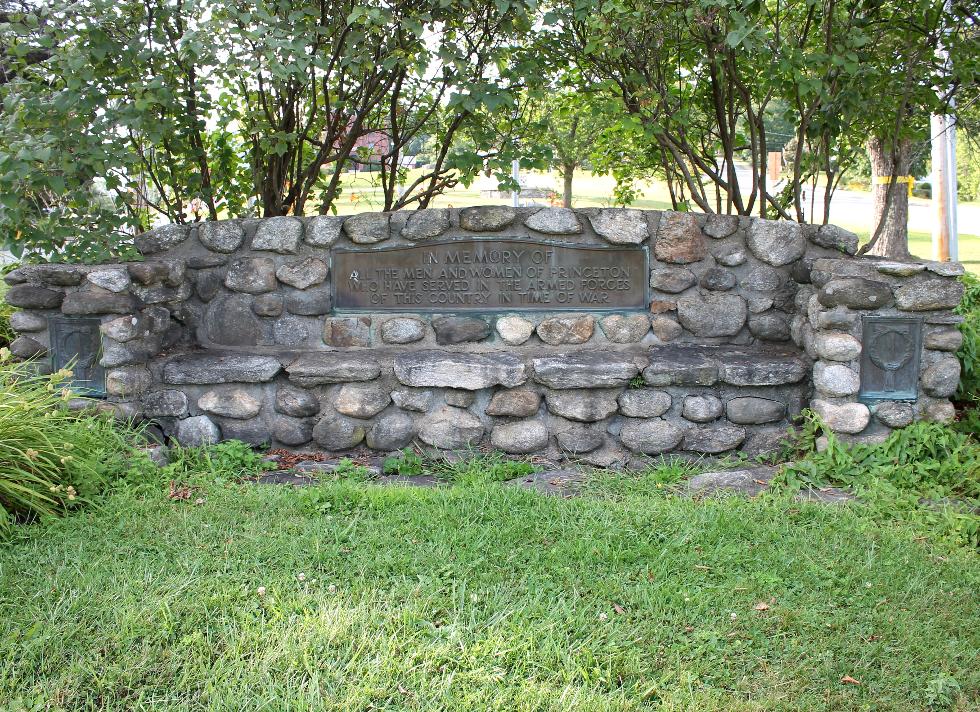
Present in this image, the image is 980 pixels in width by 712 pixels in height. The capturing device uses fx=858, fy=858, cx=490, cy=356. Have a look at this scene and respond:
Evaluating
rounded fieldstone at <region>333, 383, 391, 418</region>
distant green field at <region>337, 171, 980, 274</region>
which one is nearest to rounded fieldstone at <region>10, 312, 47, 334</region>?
rounded fieldstone at <region>333, 383, 391, 418</region>

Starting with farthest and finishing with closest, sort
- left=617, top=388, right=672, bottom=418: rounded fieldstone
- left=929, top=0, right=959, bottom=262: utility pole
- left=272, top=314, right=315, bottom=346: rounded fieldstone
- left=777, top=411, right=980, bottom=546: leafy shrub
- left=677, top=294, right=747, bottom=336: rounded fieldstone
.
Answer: left=929, top=0, right=959, bottom=262: utility pole → left=272, top=314, right=315, bottom=346: rounded fieldstone → left=677, top=294, right=747, bottom=336: rounded fieldstone → left=617, top=388, right=672, bottom=418: rounded fieldstone → left=777, top=411, right=980, bottom=546: leafy shrub

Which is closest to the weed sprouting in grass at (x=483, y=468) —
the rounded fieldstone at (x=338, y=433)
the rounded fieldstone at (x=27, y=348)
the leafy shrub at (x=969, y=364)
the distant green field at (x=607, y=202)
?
the rounded fieldstone at (x=338, y=433)

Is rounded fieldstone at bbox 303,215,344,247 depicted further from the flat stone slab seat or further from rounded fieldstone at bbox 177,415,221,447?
the flat stone slab seat

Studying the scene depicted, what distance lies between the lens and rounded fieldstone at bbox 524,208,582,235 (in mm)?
4254

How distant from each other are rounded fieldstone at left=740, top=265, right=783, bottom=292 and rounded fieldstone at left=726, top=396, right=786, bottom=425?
0.59 m

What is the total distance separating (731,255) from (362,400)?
1956 millimetres

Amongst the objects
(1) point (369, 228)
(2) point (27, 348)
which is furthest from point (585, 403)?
(2) point (27, 348)

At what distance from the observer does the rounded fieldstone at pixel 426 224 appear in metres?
4.26

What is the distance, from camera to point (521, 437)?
4.12 metres

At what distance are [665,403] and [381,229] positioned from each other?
1.64 meters

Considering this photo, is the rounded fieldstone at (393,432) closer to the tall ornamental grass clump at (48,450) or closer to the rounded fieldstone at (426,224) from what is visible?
the rounded fieldstone at (426,224)

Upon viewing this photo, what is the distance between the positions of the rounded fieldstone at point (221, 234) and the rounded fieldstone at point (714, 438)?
2457 millimetres

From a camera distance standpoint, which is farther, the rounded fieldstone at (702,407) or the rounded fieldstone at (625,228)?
the rounded fieldstone at (625,228)

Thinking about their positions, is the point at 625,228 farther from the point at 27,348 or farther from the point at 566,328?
the point at 27,348
